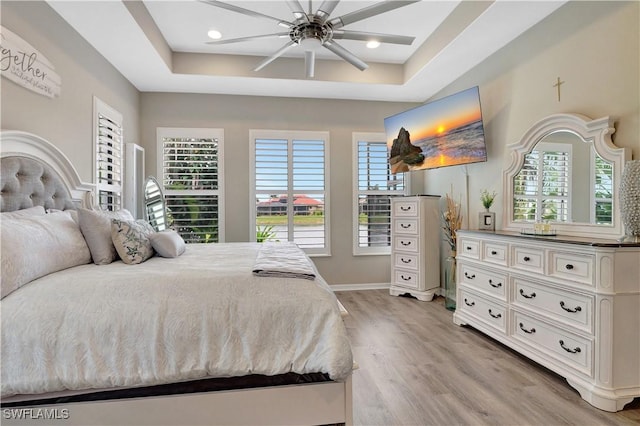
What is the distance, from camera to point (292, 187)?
15.0 feet

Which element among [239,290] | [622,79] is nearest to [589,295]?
[622,79]

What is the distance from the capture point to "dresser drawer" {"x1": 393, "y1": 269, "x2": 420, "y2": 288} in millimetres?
4136

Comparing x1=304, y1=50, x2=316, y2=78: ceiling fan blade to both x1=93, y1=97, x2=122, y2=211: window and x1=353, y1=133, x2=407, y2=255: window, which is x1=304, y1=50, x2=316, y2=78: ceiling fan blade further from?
x1=93, y1=97, x2=122, y2=211: window

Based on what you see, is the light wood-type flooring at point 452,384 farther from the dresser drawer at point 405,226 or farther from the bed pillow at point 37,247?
the bed pillow at point 37,247

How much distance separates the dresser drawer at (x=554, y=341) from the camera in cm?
199

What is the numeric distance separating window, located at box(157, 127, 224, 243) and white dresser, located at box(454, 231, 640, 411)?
3367 millimetres

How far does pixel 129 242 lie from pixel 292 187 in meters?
2.70

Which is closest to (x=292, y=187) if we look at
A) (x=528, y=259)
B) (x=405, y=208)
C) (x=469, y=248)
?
(x=405, y=208)

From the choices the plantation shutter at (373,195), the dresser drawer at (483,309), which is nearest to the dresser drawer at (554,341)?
the dresser drawer at (483,309)

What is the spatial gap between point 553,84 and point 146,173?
182 inches

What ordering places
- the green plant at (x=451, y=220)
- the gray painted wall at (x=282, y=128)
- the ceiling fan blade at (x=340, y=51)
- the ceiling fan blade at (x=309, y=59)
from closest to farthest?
the ceiling fan blade at (x=340, y=51), the ceiling fan blade at (x=309, y=59), the green plant at (x=451, y=220), the gray painted wall at (x=282, y=128)

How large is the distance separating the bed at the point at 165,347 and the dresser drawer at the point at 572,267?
164cm

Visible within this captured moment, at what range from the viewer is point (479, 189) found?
12.0 ft

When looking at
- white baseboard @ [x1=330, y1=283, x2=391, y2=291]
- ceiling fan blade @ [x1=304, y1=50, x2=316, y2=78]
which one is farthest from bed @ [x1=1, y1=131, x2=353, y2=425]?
white baseboard @ [x1=330, y1=283, x2=391, y2=291]
